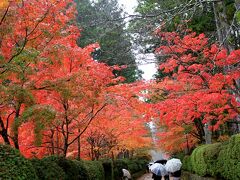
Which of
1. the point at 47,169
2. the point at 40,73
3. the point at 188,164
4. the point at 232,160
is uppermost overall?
the point at 40,73

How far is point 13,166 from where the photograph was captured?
7.30m

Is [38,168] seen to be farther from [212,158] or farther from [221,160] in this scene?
[212,158]

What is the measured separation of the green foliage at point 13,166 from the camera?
7027 mm

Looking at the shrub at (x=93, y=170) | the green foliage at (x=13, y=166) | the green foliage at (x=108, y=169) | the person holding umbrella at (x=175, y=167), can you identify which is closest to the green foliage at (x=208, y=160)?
the person holding umbrella at (x=175, y=167)

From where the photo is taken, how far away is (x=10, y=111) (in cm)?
1187

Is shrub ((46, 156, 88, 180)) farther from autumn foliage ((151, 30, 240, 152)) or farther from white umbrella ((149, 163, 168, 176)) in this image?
autumn foliage ((151, 30, 240, 152))

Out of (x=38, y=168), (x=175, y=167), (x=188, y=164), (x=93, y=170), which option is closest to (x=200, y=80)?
(x=175, y=167)

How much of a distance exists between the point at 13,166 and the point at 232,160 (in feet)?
24.8

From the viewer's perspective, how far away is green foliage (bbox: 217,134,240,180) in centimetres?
1105

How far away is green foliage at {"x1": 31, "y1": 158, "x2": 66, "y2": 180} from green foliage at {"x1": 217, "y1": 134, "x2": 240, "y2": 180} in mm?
5728

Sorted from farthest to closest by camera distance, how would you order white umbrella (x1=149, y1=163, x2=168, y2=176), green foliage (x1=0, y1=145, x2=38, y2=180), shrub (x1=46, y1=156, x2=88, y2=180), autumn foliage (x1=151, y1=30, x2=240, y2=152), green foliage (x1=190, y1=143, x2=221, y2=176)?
white umbrella (x1=149, y1=163, x2=168, y2=176)
green foliage (x1=190, y1=143, x2=221, y2=176)
autumn foliage (x1=151, y1=30, x2=240, y2=152)
shrub (x1=46, y1=156, x2=88, y2=180)
green foliage (x1=0, y1=145, x2=38, y2=180)

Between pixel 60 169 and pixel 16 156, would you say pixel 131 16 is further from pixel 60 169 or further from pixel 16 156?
pixel 60 169

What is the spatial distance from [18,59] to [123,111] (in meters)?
13.7

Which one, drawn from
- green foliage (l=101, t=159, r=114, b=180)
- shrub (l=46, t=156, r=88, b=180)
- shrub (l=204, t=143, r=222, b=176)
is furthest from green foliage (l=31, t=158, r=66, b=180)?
green foliage (l=101, t=159, r=114, b=180)
